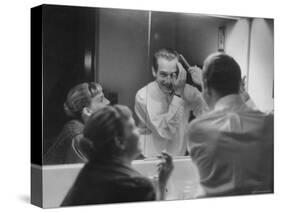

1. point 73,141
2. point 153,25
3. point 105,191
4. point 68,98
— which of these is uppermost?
point 153,25

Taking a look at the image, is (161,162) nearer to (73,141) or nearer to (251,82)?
(73,141)

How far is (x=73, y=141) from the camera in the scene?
7.14m

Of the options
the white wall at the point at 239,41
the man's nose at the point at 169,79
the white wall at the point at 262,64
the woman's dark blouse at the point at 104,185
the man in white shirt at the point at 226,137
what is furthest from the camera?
the white wall at the point at 262,64

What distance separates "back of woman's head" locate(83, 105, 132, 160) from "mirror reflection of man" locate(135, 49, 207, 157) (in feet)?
1.15

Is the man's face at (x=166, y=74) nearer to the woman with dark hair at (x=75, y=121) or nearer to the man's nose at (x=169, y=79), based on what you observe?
the man's nose at (x=169, y=79)

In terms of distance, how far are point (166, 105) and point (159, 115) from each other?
0.15 m

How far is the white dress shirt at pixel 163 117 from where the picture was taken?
7.49 meters

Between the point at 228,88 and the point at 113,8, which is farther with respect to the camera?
the point at 228,88

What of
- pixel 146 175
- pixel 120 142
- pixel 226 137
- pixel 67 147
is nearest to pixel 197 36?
pixel 226 137

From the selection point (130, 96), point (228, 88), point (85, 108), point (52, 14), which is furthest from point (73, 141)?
point (228, 88)

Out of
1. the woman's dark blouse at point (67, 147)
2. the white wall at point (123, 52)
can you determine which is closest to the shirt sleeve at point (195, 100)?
the white wall at point (123, 52)

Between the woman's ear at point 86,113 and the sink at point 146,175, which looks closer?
the sink at point 146,175

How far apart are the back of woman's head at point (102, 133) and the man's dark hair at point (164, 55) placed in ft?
2.44

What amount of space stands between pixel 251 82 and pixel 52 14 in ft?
8.91
